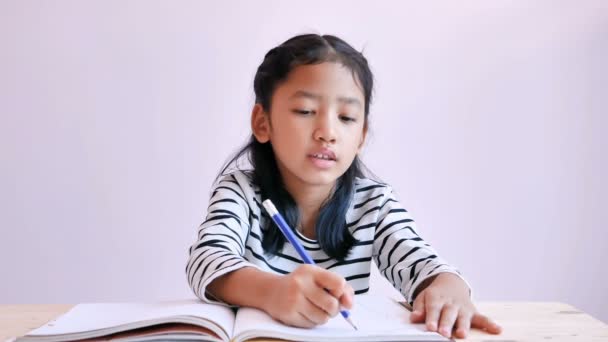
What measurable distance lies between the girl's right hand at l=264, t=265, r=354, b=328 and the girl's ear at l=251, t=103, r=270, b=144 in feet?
1.54

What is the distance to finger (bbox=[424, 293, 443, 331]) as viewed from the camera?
750 mm

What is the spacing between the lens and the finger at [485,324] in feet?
2.53

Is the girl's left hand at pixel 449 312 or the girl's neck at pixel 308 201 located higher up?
the girl's neck at pixel 308 201

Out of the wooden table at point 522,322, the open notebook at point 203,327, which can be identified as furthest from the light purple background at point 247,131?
the open notebook at point 203,327

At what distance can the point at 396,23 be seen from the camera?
1.96 m

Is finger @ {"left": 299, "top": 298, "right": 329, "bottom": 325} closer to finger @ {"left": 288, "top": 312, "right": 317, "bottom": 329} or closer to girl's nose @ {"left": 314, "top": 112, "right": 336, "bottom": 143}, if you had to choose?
finger @ {"left": 288, "top": 312, "right": 317, "bottom": 329}

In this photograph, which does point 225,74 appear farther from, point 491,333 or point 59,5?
point 491,333

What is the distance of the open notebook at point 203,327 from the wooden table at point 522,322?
54mm

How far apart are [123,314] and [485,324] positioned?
393mm

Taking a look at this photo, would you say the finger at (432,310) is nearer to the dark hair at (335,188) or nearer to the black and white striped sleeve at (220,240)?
the black and white striped sleeve at (220,240)

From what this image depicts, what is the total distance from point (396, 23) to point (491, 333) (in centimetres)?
132

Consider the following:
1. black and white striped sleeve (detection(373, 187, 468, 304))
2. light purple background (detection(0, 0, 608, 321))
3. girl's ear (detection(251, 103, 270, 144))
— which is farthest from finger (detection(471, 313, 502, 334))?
light purple background (detection(0, 0, 608, 321))

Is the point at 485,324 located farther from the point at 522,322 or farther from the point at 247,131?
the point at 247,131

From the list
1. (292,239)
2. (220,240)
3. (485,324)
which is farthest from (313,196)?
(485,324)
